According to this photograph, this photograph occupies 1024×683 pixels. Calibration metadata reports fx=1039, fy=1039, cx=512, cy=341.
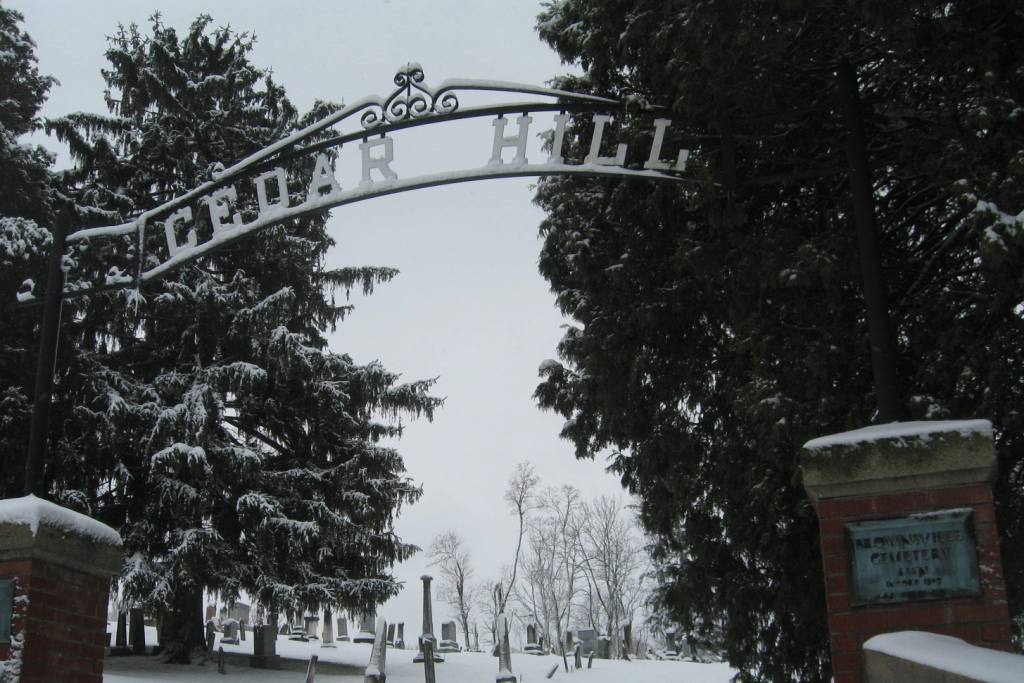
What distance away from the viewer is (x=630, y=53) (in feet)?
28.0

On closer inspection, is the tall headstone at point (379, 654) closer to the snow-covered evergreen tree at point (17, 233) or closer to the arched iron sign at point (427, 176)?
the snow-covered evergreen tree at point (17, 233)

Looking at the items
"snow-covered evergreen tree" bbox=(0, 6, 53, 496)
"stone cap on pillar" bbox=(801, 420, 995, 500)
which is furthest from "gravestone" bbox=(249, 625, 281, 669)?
"stone cap on pillar" bbox=(801, 420, 995, 500)

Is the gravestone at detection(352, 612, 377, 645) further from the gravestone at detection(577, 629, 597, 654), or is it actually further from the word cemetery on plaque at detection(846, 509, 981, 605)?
the word cemetery on plaque at detection(846, 509, 981, 605)

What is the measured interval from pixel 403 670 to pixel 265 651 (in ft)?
10.3

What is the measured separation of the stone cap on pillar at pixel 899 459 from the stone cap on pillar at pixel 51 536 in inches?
151

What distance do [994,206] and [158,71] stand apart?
21.3m

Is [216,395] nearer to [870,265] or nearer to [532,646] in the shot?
[870,265]

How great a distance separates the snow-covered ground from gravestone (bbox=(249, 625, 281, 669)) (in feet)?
0.97

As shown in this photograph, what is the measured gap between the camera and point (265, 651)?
23.1 m

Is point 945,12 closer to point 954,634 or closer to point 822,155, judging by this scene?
point 822,155

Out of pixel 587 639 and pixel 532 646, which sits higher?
pixel 587 639

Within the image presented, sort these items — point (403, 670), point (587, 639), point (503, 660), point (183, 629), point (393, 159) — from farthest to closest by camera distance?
1. point (587, 639)
2. point (403, 670)
3. point (183, 629)
4. point (503, 660)
5. point (393, 159)

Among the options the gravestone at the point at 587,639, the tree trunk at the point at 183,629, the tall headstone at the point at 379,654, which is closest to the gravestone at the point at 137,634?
the tree trunk at the point at 183,629

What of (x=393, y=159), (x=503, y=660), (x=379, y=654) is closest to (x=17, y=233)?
(x=379, y=654)
